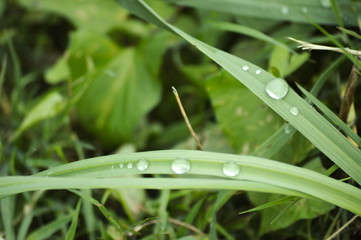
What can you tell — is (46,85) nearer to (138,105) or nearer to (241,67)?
(138,105)

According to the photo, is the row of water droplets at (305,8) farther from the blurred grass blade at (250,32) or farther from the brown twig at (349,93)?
the brown twig at (349,93)

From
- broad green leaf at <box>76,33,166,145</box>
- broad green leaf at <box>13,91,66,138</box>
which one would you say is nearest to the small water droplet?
broad green leaf at <box>76,33,166,145</box>

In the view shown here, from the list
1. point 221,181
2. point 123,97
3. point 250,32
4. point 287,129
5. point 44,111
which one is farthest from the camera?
point 123,97

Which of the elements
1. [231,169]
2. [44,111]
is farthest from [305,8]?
[44,111]

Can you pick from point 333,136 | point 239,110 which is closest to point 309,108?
point 333,136

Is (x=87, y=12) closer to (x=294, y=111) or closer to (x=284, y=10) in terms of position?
(x=284, y=10)

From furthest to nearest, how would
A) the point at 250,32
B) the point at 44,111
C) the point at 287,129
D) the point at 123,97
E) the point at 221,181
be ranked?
the point at 123,97 < the point at 44,111 < the point at 250,32 < the point at 287,129 < the point at 221,181

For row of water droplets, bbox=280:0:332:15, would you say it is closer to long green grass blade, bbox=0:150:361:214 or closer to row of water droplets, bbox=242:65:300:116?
row of water droplets, bbox=242:65:300:116
